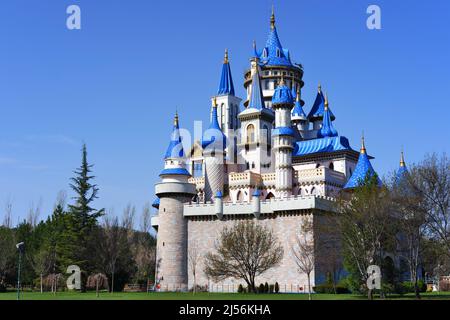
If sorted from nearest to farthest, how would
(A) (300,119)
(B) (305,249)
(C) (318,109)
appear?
1. (B) (305,249)
2. (A) (300,119)
3. (C) (318,109)

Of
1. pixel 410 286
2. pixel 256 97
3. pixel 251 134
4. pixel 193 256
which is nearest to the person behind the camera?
pixel 410 286

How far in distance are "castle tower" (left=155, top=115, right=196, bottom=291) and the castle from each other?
8 centimetres

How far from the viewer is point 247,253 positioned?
46.4m

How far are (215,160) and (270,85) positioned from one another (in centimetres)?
1293

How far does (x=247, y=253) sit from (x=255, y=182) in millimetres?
9506

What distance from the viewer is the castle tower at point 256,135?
57156 millimetres

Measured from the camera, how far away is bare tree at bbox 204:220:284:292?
46.2 meters

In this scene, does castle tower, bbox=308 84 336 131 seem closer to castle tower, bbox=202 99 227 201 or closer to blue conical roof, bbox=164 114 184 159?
castle tower, bbox=202 99 227 201

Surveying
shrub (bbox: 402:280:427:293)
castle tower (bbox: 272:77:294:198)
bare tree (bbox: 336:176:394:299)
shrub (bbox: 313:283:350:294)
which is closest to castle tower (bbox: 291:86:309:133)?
castle tower (bbox: 272:77:294:198)

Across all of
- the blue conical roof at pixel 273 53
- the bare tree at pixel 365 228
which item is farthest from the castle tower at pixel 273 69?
the bare tree at pixel 365 228

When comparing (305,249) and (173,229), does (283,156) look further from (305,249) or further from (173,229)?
(173,229)

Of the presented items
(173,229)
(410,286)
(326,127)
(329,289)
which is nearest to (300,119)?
(326,127)

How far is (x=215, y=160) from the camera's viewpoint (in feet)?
185
